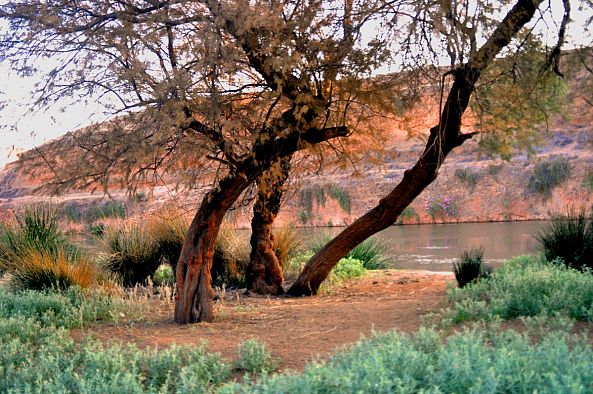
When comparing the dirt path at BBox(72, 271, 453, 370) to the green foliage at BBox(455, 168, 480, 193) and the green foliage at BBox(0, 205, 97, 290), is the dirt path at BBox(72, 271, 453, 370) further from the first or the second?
the green foliage at BBox(455, 168, 480, 193)

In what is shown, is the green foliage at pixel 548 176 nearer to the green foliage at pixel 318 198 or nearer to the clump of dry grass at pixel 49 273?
the green foliage at pixel 318 198

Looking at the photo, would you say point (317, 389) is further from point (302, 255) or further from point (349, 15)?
point (302, 255)

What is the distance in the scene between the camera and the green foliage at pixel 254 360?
6000 millimetres

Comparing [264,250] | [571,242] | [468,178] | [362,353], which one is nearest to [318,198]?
[468,178]

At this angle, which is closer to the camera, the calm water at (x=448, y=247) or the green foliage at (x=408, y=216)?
the calm water at (x=448, y=247)

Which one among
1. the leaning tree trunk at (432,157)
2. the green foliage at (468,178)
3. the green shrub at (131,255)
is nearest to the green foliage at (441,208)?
the green foliage at (468,178)

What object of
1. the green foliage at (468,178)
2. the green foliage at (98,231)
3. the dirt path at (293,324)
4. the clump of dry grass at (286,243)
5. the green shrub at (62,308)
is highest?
the green foliage at (468,178)

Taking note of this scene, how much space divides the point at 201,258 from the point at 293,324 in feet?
4.56

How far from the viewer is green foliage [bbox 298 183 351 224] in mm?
37750

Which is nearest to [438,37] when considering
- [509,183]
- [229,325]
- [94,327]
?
[229,325]

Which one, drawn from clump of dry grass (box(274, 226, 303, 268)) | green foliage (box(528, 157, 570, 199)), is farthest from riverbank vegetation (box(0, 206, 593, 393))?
green foliage (box(528, 157, 570, 199))

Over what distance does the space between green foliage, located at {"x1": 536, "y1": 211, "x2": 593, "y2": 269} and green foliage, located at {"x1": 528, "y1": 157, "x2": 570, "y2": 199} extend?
25490 millimetres

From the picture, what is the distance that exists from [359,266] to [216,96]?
7357 millimetres

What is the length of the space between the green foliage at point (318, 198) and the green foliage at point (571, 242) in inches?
997
